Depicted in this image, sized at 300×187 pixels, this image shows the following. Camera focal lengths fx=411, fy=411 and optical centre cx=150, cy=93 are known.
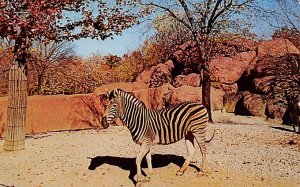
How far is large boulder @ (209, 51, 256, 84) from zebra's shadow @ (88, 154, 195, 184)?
46.4 ft

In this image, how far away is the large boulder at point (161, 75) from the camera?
2447 centimetres

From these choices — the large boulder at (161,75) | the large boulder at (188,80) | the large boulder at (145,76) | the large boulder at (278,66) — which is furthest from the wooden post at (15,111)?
the large boulder at (278,66)

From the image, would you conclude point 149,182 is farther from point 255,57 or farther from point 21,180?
point 255,57

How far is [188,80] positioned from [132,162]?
49.9ft

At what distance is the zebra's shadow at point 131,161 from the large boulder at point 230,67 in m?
14.1

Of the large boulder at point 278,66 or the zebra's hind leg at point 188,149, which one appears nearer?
the zebra's hind leg at point 188,149

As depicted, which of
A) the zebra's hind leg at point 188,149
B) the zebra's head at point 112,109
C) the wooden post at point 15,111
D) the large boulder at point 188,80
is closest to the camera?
the zebra's head at point 112,109

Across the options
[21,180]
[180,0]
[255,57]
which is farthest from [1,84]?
[21,180]

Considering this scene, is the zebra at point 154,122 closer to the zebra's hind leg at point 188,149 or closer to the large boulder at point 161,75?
the zebra's hind leg at point 188,149

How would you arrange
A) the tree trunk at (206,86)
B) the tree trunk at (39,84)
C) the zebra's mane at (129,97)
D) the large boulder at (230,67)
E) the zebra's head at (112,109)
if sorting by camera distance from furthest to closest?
the large boulder at (230,67) → the tree trunk at (39,84) → the tree trunk at (206,86) → the zebra's mane at (129,97) → the zebra's head at (112,109)

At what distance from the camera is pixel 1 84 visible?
23000 mm

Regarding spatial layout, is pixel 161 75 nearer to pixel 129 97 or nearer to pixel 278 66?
pixel 278 66

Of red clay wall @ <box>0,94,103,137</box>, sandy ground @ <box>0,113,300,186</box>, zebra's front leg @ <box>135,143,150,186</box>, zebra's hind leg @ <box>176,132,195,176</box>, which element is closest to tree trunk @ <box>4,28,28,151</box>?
sandy ground @ <box>0,113,300,186</box>

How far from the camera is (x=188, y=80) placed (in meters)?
24.2
